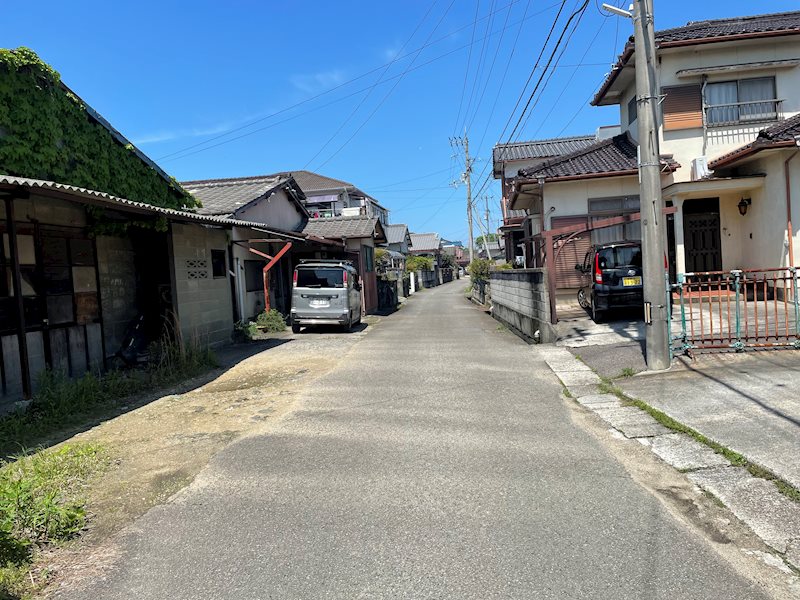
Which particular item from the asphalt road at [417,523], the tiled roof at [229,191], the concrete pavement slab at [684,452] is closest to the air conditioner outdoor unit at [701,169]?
the asphalt road at [417,523]

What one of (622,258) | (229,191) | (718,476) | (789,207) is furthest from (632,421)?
(229,191)

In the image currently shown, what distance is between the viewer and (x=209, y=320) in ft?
39.3

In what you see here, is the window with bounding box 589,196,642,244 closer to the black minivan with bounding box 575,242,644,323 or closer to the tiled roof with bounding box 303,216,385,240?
the black minivan with bounding box 575,242,644,323

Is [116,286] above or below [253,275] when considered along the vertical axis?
below

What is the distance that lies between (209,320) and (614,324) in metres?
9.02

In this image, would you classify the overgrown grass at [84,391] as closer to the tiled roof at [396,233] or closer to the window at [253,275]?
the window at [253,275]

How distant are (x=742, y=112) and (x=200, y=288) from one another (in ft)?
50.0

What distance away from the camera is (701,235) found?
49.9ft

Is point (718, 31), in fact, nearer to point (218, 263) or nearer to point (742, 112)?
point (742, 112)

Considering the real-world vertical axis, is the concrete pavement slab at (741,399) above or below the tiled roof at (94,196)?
below

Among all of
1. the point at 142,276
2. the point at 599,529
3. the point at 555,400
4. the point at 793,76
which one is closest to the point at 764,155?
the point at 793,76

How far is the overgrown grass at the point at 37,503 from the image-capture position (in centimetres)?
310

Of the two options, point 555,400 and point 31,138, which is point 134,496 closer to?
point 555,400

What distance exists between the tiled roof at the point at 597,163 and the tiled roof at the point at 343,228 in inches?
317
